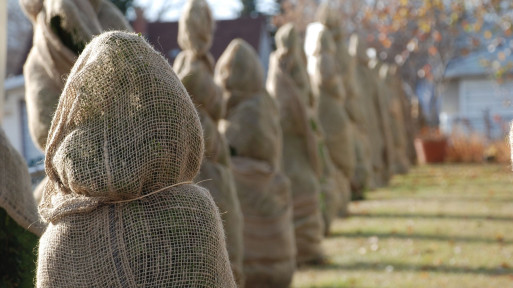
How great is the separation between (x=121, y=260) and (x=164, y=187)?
288 millimetres

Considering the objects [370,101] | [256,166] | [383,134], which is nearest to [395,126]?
[383,134]

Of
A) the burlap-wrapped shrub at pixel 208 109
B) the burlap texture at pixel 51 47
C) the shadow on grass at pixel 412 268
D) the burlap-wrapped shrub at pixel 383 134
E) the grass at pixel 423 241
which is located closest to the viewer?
the burlap texture at pixel 51 47

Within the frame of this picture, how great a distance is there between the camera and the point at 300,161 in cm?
886

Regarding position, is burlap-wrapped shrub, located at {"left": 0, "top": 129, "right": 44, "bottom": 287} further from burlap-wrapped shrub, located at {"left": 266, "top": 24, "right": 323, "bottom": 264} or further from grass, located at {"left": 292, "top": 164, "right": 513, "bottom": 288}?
burlap-wrapped shrub, located at {"left": 266, "top": 24, "right": 323, "bottom": 264}

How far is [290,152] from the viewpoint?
28.8 feet

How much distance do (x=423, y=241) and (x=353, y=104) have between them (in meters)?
4.90

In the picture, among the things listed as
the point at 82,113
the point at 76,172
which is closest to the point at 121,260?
the point at 76,172

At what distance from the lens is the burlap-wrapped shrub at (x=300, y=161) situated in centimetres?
870

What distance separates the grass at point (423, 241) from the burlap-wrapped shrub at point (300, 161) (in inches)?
13.8

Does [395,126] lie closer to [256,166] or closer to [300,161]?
[300,161]

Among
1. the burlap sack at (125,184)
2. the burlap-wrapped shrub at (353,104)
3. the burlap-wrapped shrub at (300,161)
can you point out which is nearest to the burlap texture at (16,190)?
the burlap sack at (125,184)

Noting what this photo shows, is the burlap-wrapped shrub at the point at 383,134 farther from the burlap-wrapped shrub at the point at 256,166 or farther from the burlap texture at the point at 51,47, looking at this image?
the burlap texture at the point at 51,47

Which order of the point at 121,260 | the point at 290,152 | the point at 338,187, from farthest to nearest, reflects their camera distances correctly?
the point at 338,187 < the point at 290,152 < the point at 121,260

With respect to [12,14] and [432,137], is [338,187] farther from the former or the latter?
[12,14]
